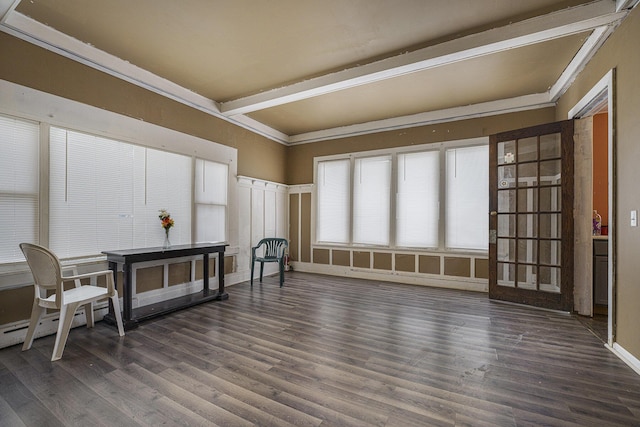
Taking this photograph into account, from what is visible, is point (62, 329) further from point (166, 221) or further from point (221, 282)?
point (221, 282)

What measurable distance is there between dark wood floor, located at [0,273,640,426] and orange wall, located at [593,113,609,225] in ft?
6.40

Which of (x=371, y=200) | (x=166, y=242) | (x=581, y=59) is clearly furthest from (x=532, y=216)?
(x=166, y=242)

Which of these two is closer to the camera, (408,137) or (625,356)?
(625,356)

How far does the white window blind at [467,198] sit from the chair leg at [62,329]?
5.02 m

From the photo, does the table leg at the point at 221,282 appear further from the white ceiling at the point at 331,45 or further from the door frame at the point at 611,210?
the door frame at the point at 611,210

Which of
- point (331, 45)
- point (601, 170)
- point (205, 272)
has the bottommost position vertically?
point (205, 272)

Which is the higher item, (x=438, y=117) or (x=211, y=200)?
(x=438, y=117)

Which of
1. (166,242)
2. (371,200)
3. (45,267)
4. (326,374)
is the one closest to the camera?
(326,374)

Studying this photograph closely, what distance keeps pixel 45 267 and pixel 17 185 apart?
2.96 feet

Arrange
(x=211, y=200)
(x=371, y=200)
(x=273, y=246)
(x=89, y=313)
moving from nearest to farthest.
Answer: (x=89, y=313) < (x=211, y=200) < (x=273, y=246) < (x=371, y=200)

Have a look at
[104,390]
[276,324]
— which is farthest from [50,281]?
[276,324]

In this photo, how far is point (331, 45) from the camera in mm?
3188

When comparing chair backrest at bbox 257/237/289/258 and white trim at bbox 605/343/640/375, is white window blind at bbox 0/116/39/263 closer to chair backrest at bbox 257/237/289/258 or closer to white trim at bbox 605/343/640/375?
chair backrest at bbox 257/237/289/258

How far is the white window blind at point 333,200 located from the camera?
19.7ft
